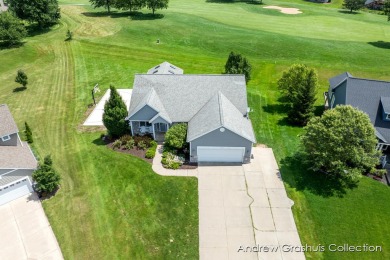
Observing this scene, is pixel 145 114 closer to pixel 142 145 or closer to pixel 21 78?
pixel 142 145

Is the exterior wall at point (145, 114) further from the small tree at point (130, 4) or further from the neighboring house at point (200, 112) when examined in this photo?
the small tree at point (130, 4)

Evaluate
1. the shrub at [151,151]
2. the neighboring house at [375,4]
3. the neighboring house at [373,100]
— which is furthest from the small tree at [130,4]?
the neighboring house at [375,4]

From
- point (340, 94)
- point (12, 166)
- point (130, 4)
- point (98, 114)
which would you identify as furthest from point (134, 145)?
point (130, 4)

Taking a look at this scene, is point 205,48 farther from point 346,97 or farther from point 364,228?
point 364,228

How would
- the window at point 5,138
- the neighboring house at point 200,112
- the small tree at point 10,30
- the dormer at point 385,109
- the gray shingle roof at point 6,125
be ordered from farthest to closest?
the small tree at point 10,30, the dormer at point 385,109, the neighboring house at point 200,112, the window at point 5,138, the gray shingle roof at point 6,125

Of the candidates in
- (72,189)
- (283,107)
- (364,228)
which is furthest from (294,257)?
(283,107)

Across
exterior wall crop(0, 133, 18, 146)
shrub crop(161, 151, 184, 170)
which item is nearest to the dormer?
shrub crop(161, 151, 184, 170)
